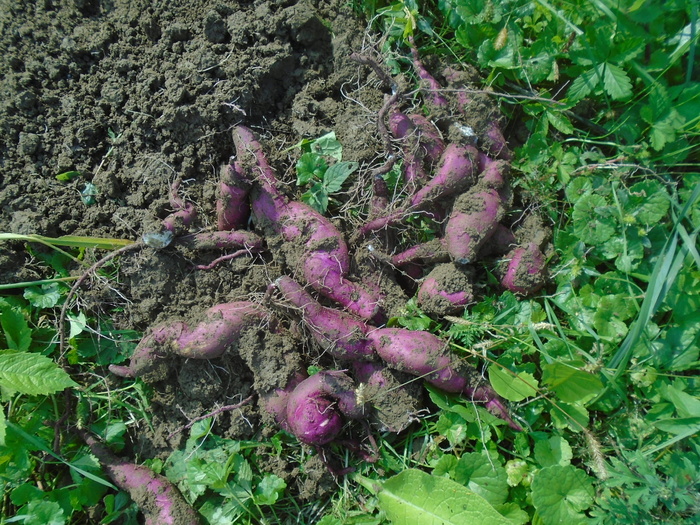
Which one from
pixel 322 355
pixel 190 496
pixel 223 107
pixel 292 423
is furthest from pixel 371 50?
pixel 190 496

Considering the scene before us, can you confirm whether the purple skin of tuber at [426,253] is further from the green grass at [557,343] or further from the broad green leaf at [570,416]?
the broad green leaf at [570,416]

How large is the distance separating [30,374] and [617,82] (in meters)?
2.96

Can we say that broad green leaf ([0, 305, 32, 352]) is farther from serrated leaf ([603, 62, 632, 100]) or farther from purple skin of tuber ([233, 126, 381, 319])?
serrated leaf ([603, 62, 632, 100])

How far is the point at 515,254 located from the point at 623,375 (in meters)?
0.71

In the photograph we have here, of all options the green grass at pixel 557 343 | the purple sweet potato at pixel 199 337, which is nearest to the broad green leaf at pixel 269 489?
the green grass at pixel 557 343

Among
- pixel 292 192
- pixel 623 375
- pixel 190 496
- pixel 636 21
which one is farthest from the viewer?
pixel 292 192

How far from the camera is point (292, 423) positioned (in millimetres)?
2061

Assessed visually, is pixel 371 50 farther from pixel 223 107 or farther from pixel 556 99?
pixel 556 99

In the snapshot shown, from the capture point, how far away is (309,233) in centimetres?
219

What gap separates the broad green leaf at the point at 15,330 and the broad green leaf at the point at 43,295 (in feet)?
0.32

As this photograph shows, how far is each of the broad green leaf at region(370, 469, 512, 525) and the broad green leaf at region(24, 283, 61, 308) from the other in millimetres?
1911

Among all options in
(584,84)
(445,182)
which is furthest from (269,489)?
(584,84)

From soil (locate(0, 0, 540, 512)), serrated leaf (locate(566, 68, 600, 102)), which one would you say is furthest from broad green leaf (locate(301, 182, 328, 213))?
serrated leaf (locate(566, 68, 600, 102))

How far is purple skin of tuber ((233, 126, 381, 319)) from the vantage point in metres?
2.18
